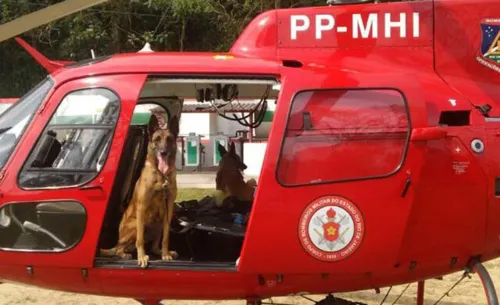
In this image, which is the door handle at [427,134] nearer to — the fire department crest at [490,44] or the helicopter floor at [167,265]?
the fire department crest at [490,44]

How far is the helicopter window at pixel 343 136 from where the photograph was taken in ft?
13.1

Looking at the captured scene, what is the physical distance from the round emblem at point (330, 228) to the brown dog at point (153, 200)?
101 cm

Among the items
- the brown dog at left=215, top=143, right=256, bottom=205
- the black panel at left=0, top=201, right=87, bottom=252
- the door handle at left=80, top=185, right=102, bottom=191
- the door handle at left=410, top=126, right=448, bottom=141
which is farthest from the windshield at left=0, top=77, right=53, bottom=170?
the door handle at left=410, top=126, right=448, bottom=141

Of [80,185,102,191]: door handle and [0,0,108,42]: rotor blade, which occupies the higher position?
[0,0,108,42]: rotor blade

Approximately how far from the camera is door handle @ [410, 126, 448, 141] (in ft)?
12.8

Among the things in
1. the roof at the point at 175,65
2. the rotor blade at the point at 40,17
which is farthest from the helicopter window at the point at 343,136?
the rotor blade at the point at 40,17

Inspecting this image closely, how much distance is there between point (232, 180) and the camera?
613 cm

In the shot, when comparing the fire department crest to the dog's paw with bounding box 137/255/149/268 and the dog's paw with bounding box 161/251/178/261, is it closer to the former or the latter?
the dog's paw with bounding box 161/251/178/261

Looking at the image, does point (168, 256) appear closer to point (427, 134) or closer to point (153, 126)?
point (153, 126)

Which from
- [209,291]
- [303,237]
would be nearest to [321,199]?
[303,237]

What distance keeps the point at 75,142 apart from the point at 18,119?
0.51 metres

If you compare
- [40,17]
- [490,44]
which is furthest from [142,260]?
[490,44]

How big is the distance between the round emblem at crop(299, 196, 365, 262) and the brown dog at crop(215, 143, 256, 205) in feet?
6.77

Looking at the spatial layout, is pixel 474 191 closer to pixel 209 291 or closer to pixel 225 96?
pixel 209 291
